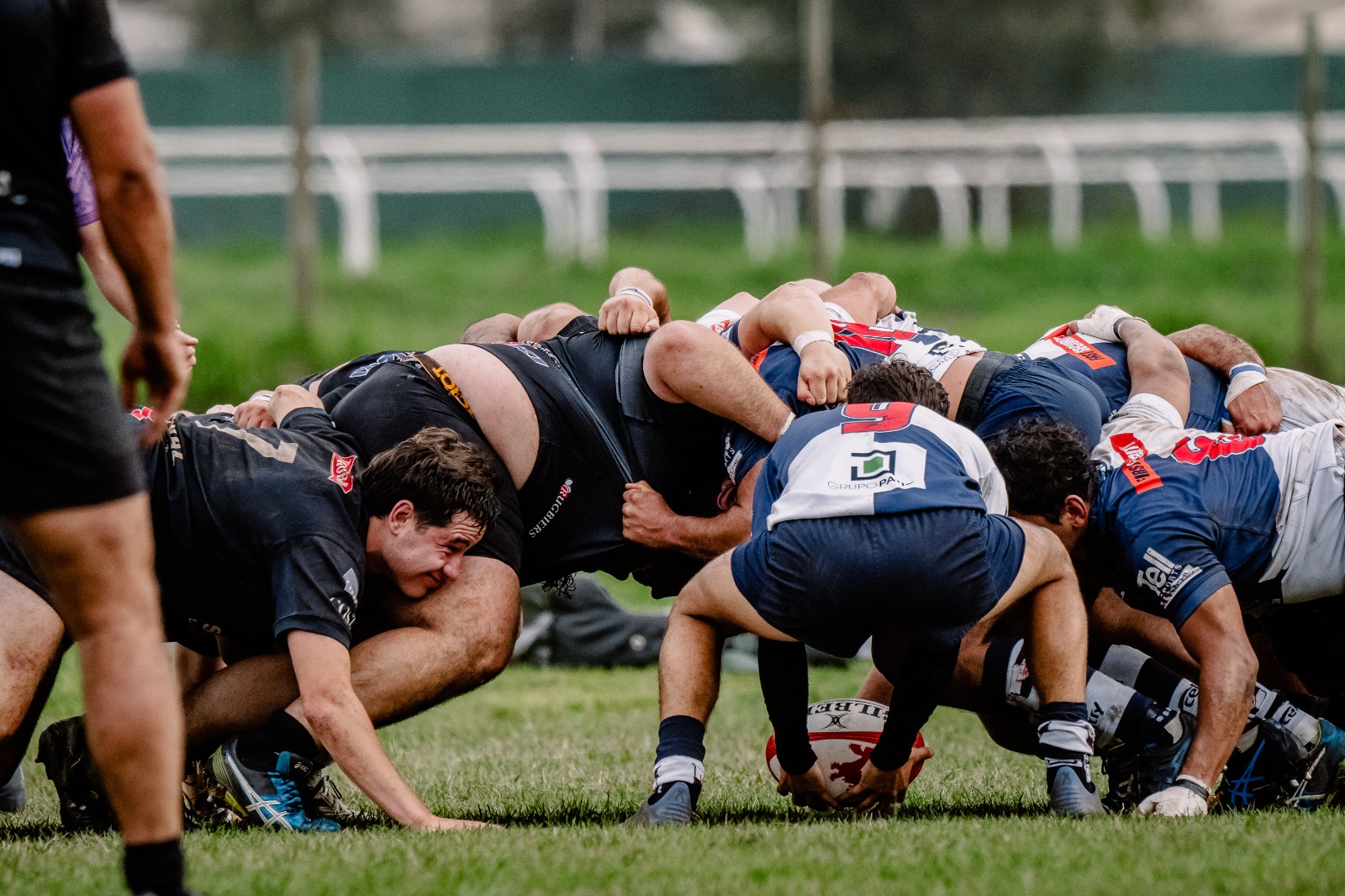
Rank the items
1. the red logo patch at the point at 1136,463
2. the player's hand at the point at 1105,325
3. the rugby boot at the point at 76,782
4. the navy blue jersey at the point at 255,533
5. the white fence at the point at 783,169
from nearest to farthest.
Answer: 1. the navy blue jersey at the point at 255,533
2. the rugby boot at the point at 76,782
3. the red logo patch at the point at 1136,463
4. the player's hand at the point at 1105,325
5. the white fence at the point at 783,169

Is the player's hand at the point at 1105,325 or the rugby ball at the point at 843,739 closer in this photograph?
the rugby ball at the point at 843,739

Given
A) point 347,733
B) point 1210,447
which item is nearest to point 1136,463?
point 1210,447

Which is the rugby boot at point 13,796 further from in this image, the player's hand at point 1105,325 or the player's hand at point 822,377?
the player's hand at point 1105,325

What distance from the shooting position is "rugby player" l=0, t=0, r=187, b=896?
9.47ft

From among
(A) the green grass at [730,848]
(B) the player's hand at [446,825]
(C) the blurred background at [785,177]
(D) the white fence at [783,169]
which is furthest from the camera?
(D) the white fence at [783,169]

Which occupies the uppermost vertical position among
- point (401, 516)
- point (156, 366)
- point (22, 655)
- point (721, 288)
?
point (156, 366)

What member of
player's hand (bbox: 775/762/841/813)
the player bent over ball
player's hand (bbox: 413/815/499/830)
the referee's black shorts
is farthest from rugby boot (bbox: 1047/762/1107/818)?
the referee's black shorts

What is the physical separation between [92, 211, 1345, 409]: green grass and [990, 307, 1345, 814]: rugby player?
6.83m

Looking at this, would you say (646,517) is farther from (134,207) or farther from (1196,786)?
(134,207)

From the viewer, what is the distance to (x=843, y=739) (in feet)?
15.7

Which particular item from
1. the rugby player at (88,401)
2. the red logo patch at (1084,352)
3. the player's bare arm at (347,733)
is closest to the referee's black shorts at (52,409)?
the rugby player at (88,401)

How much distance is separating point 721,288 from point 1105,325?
7224 millimetres

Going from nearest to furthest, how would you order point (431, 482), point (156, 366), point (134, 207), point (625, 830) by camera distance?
point (134, 207) → point (156, 366) → point (625, 830) → point (431, 482)

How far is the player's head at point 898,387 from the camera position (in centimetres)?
473
